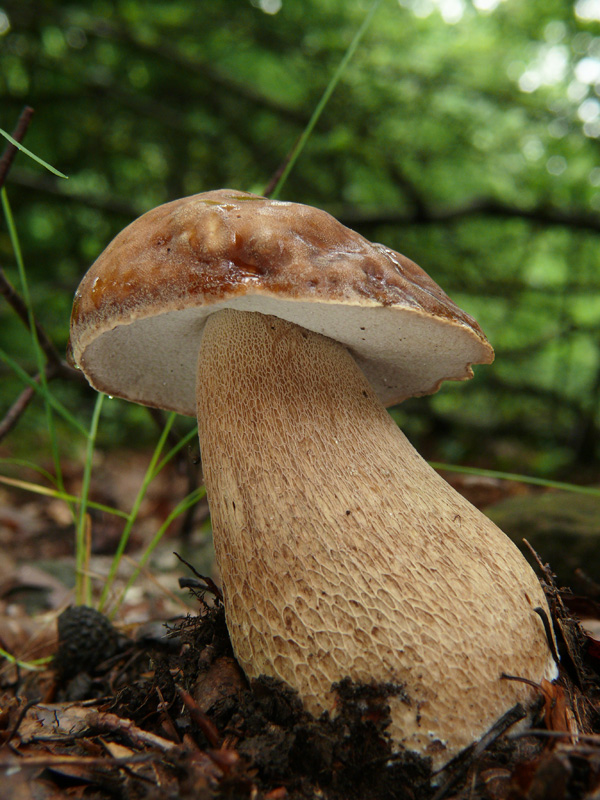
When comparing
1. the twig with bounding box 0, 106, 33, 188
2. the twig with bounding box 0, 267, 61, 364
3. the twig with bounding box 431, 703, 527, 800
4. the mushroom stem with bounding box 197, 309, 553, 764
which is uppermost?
the twig with bounding box 0, 106, 33, 188

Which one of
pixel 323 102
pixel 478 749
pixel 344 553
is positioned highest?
pixel 323 102

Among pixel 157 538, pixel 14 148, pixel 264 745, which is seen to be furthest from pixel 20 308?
pixel 264 745

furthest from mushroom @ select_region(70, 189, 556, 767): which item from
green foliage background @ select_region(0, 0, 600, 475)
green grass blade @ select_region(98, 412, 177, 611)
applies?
green foliage background @ select_region(0, 0, 600, 475)

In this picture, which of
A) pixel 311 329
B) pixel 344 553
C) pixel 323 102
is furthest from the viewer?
pixel 323 102

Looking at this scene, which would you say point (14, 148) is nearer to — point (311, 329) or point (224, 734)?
point (311, 329)

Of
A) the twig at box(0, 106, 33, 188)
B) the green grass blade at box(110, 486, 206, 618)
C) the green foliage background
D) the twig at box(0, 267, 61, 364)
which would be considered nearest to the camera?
the twig at box(0, 106, 33, 188)

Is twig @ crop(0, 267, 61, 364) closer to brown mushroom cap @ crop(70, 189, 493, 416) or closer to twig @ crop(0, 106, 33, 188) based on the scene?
twig @ crop(0, 106, 33, 188)
